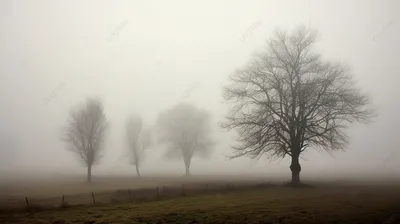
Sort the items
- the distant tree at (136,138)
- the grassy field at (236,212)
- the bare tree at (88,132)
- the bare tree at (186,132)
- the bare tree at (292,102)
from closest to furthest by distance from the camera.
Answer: the grassy field at (236,212) < the bare tree at (292,102) < the bare tree at (88,132) < the bare tree at (186,132) < the distant tree at (136,138)

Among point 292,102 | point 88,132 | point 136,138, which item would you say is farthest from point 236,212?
point 136,138

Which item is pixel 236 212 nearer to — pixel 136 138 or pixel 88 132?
pixel 88 132

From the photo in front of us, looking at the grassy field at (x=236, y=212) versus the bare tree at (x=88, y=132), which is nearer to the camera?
the grassy field at (x=236, y=212)

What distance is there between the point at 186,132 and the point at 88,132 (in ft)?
69.8

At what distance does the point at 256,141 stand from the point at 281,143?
10.6 ft

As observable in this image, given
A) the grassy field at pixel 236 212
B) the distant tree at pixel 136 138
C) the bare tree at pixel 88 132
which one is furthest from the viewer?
the distant tree at pixel 136 138

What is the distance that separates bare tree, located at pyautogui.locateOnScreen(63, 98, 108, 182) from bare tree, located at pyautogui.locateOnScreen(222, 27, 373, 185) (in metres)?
31.9

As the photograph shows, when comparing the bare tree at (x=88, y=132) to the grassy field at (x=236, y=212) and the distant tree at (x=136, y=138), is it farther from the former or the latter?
the grassy field at (x=236, y=212)

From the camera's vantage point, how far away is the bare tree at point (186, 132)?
6719cm

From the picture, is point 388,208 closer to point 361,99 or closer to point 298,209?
point 298,209

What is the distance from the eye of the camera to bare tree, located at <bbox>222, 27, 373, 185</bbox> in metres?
32.4

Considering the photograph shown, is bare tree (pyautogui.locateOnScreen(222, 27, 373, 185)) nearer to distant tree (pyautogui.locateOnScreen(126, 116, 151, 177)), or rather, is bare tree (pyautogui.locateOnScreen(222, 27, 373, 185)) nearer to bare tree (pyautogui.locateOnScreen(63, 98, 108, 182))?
bare tree (pyautogui.locateOnScreen(63, 98, 108, 182))

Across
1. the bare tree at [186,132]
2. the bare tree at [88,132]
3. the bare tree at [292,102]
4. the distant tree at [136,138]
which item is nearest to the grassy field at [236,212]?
the bare tree at [292,102]

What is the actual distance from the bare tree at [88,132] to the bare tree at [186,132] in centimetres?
1557
